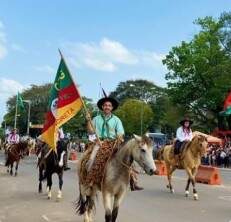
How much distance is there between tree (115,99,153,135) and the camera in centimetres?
10806

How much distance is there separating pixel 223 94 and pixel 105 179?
58.0 m

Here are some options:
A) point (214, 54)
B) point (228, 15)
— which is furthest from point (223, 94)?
point (228, 15)

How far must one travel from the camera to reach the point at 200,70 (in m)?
70.2

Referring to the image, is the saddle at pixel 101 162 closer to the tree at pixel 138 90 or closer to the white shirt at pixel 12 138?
the white shirt at pixel 12 138

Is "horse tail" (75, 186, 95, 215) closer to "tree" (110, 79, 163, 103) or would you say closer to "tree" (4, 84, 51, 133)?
"tree" (4, 84, 51, 133)

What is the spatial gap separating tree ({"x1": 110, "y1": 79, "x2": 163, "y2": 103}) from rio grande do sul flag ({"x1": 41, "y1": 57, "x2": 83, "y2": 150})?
119997mm

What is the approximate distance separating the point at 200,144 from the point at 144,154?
375 inches

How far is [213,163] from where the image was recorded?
1793 inches

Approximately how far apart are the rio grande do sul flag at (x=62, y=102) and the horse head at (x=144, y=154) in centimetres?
266

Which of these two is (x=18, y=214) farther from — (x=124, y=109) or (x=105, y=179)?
(x=124, y=109)

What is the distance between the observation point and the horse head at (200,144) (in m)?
18.2

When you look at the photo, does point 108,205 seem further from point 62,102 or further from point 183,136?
point 183,136

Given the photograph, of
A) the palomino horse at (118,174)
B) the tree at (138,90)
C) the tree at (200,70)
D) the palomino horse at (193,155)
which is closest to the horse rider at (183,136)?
the palomino horse at (193,155)

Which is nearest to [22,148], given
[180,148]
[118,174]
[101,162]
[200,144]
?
[180,148]
